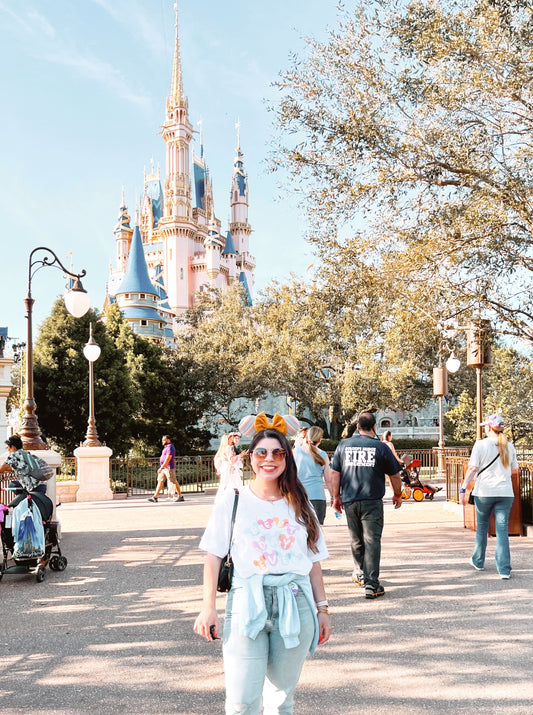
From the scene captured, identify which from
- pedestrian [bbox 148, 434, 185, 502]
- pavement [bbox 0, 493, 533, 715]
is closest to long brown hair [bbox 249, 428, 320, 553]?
pavement [bbox 0, 493, 533, 715]

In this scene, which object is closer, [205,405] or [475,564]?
[475,564]

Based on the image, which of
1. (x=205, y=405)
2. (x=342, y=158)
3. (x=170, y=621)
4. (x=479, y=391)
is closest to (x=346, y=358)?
(x=205, y=405)

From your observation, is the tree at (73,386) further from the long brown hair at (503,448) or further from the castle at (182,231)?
the castle at (182,231)

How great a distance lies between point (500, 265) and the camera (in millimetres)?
11281

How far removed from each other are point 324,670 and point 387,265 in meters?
7.95

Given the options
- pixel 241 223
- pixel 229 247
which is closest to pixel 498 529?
pixel 229 247

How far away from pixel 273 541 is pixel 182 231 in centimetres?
10006

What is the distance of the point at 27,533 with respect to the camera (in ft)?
25.5

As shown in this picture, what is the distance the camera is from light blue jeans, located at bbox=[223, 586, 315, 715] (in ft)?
8.85

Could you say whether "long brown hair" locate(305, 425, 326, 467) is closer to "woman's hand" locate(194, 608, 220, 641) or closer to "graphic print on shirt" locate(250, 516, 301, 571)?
"graphic print on shirt" locate(250, 516, 301, 571)

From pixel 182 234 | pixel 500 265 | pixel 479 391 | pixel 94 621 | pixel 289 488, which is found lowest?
pixel 94 621

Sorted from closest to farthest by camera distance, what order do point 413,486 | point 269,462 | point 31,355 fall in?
point 269,462
point 31,355
point 413,486

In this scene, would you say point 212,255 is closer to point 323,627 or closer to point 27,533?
point 27,533

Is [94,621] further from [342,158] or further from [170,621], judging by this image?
[342,158]
